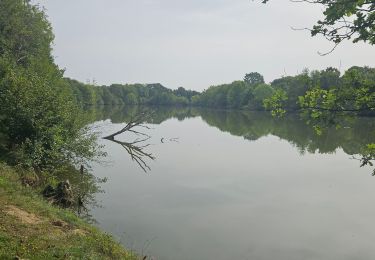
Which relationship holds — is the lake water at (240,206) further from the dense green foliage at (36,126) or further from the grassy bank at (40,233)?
the dense green foliage at (36,126)

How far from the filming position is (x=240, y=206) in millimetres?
22000

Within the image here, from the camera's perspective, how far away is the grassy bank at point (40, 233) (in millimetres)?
9828

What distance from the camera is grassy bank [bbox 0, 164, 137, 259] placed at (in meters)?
9.83

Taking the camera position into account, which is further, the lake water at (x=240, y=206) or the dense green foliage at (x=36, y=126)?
the dense green foliage at (x=36, y=126)

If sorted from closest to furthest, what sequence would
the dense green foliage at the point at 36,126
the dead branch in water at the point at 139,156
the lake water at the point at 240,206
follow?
the lake water at the point at 240,206 → the dense green foliage at the point at 36,126 → the dead branch in water at the point at 139,156

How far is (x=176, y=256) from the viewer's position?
14773 millimetres

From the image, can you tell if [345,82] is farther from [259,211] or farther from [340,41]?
[259,211]

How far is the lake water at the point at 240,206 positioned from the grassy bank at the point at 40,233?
3.05 meters

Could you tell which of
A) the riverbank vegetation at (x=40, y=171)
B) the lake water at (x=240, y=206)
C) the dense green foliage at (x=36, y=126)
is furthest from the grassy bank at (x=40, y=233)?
the dense green foliage at (x=36, y=126)

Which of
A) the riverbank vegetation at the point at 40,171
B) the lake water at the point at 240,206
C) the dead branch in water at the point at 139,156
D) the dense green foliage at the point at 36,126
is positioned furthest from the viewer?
the dead branch in water at the point at 139,156

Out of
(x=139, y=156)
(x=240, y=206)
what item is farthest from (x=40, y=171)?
(x=139, y=156)

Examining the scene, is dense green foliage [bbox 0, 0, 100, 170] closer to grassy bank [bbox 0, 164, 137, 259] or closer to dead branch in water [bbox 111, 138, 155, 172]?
dead branch in water [bbox 111, 138, 155, 172]

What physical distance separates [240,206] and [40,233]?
13.3 metres

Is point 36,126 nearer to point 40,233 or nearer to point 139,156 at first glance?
point 40,233
